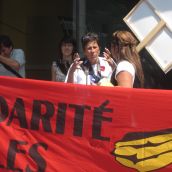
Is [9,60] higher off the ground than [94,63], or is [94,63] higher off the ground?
[9,60]

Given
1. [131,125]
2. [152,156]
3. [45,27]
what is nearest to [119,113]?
[131,125]

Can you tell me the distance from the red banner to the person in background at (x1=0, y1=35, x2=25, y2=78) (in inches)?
48.6

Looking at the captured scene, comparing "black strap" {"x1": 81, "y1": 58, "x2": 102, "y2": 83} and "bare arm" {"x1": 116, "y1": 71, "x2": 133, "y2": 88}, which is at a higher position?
"black strap" {"x1": 81, "y1": 58, "x2": 102, "y2": 83}

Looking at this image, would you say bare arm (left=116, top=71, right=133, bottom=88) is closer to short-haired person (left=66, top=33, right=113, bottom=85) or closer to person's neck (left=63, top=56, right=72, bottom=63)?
short-haired person (left=66, top=33, right=113, bottom=85)

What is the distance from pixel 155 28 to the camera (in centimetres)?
558

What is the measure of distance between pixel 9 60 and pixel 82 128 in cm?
175

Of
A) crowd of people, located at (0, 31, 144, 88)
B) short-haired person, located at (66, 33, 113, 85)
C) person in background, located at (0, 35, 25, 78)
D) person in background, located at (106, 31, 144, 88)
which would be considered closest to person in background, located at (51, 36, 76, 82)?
crowd of people, located at (0, 31, 144, 88)

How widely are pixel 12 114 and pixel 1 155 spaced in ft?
1.15

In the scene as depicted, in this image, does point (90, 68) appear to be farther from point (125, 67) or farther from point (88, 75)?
point (125, 67)

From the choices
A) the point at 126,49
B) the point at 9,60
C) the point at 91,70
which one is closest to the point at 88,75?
the point at 91,70

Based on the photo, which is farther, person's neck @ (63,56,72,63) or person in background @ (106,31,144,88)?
person's neck @ (63,56,72,63)

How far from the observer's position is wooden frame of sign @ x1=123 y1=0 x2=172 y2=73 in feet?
18.2

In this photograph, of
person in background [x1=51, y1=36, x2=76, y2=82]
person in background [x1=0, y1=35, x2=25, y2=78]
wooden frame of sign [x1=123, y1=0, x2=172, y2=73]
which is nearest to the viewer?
wooden frame of sign [x1=123, y1=0, x2=172, y2=73]

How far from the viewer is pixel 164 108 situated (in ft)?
14.7
